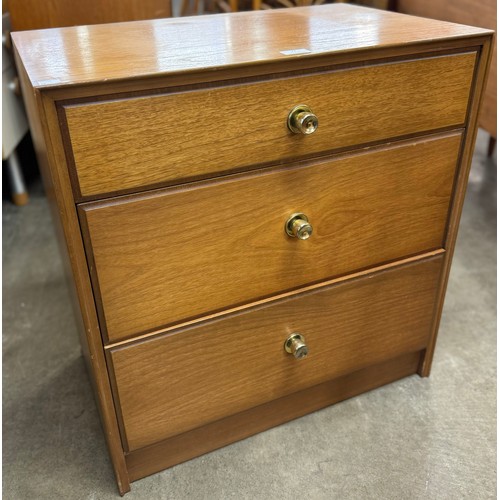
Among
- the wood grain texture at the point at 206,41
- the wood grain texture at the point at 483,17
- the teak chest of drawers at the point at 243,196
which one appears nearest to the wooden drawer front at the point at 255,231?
the teak chest of drawers at the point at 243,196

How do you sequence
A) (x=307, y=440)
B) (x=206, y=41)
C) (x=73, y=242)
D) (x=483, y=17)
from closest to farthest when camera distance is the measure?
(x=73, y=242) → (x=206, y=41) → (x=307, y=440) → (x=483, y=17)

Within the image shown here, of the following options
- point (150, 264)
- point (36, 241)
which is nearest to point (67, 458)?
point (150, 264)

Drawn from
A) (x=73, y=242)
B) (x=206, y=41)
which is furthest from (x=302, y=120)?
(x=73, y=242)

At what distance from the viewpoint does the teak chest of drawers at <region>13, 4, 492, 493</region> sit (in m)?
0.59

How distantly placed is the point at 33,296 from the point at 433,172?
3.01 ft

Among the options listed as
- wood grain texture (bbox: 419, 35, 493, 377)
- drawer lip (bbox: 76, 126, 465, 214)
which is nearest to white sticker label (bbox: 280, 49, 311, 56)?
drawer lip (bbox: 76, 126, 465, 214)

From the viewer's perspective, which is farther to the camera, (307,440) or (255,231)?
(307,440)

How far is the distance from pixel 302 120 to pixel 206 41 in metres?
0.18

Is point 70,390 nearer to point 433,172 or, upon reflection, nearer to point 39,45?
point 39,45

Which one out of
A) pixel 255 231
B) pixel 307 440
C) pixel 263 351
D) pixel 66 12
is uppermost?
pixel 66 12

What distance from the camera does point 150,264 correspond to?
66 centimetres

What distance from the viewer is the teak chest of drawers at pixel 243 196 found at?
0.59 meters

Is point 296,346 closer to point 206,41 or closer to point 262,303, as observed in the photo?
point 262,303

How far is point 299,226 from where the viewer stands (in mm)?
703
